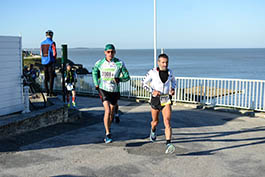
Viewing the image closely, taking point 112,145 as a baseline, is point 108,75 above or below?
above

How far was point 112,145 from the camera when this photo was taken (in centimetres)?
708

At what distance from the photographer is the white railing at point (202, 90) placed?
1224 centimetres

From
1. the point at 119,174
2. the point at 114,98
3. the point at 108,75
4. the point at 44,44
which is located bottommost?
the point at 119,174

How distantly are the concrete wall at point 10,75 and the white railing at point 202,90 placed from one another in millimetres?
7116

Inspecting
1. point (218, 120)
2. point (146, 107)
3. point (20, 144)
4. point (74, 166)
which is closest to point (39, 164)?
point (74, 166)

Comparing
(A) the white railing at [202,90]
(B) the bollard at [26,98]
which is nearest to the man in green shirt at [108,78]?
(B) the bollard at [26,98]

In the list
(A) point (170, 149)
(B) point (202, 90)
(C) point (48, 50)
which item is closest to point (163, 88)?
(A) point (170, 149)

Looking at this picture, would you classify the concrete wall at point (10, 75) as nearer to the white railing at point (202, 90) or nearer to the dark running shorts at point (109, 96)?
the dark running shorts at point (109, 96)

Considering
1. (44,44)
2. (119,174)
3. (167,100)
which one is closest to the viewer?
(119,174)

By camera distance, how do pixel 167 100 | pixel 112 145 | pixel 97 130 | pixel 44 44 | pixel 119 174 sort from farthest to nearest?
pixel 44 44 → pixel 97 130 → pixel 112 145 → pixel 167 100 → pixel 119 174

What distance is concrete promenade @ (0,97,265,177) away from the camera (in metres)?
5.52

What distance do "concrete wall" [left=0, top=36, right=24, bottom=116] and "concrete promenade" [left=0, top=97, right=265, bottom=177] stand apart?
989 mm

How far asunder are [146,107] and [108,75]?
600cm

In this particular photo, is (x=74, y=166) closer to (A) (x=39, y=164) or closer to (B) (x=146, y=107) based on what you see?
(A) (x=39, y=164)
